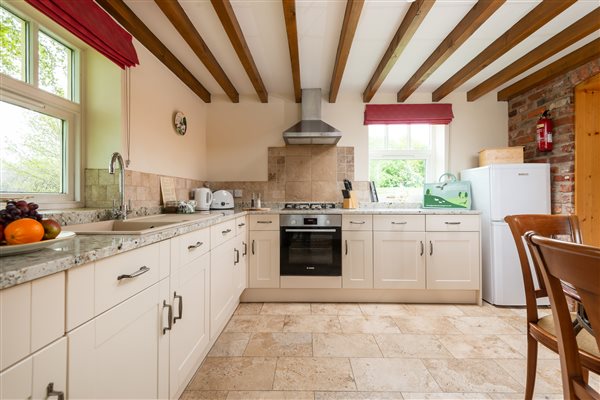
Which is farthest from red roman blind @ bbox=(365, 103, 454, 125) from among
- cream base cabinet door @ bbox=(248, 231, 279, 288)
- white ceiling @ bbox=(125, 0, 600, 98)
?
cream base cabinet door @ bbox=(248, 231, 279, 288)

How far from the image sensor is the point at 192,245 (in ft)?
4.79

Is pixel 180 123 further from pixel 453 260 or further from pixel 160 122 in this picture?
pixel 453 260

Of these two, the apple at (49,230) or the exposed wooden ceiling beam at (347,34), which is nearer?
the apple at (49,230)

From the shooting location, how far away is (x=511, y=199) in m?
2.54

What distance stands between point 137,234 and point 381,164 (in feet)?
9.89

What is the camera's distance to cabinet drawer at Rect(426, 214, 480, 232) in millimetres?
2582

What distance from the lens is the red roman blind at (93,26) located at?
1.31 m

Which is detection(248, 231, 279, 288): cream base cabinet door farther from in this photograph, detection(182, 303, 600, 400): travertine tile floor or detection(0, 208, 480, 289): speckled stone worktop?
detection(0, 208, 480, 289): speckled stone worktop

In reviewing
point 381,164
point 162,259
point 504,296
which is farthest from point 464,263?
point 162,259

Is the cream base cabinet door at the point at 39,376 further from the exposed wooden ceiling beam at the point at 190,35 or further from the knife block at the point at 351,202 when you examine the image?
the knife block at the point at 351,202

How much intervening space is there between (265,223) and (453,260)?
1953 millimetres

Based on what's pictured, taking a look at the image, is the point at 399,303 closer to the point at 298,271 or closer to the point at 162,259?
the point at 298,271

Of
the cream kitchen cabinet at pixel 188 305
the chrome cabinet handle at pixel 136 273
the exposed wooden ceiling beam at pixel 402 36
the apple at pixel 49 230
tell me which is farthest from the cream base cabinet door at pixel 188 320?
the exposed wooden ceiling beam at pixel 402 36

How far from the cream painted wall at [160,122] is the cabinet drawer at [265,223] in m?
0.91
